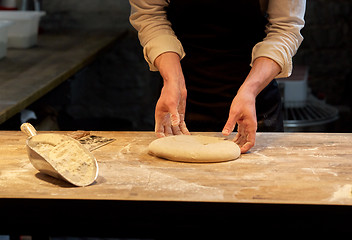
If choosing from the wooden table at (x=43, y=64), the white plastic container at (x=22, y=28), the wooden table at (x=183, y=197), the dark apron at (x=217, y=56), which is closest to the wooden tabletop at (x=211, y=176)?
the wooden table at (x=183, y=197)

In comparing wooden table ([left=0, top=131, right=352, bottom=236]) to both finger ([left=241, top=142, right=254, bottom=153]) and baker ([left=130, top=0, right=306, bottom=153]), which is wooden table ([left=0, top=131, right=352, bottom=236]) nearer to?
finger ([left=241, top=142, right=254, bottom=153])

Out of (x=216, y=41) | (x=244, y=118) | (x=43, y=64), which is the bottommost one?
(x=43, y=64)

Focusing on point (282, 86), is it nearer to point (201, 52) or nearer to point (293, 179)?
point (201, 52)

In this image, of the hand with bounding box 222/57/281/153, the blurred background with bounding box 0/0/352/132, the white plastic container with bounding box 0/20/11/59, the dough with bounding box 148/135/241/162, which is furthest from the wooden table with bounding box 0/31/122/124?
the hand with bounding box 222/57/281/153

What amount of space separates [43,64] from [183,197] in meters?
2.05

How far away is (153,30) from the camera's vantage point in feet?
5.84

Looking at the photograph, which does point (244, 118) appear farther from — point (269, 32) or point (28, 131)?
point (28, 131)

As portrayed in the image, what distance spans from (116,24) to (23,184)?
11.3 feet

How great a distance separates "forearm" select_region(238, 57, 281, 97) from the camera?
5.00ft

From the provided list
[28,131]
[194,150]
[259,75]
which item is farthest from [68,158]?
[259,75]

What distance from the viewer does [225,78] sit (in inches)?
77.2

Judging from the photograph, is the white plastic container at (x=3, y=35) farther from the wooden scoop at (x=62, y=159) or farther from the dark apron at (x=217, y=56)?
the wooden scoop at (x=62, y=159)

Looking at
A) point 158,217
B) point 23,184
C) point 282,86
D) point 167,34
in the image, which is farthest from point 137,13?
point 282,86

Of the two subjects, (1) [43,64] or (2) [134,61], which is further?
(2) [134,61]
